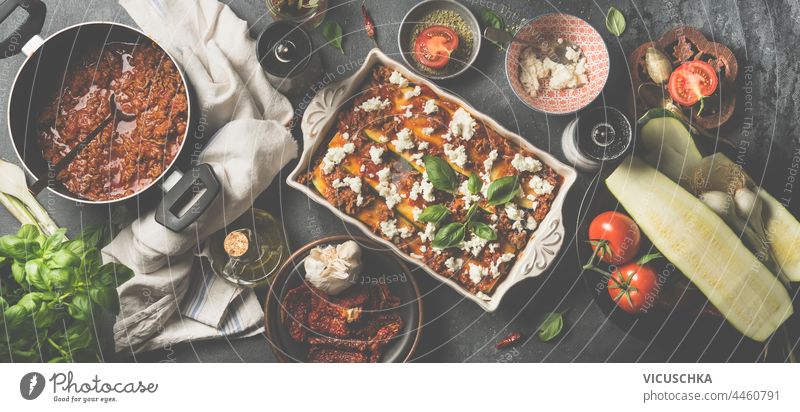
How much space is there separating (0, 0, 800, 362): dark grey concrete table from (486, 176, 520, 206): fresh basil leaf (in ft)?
0.48

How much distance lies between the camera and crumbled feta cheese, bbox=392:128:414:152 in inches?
37.4

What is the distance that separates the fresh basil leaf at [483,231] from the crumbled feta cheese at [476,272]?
58 millimetres

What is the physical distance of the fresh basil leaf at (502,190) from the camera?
94 cm

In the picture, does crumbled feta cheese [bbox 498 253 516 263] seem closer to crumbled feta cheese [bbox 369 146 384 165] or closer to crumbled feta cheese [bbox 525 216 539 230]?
crumbled feta cheese [bbox 525 216 539 230]

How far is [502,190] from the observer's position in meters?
0.94

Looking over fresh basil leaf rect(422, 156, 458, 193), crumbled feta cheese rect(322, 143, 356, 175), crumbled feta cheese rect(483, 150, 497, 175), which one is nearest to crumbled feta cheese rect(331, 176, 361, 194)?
crumbled feta cheese rect(322, 143, 356, 175)

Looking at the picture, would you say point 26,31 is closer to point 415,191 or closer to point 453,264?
point 415,191

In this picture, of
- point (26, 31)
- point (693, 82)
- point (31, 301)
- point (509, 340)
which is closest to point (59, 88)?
point (26, 31)

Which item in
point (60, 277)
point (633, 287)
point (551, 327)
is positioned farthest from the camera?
point (551, 327)

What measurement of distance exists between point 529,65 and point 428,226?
373 mm

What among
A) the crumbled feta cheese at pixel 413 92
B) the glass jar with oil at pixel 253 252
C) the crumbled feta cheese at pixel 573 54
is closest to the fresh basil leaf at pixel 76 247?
the glass jar with oil at pixel 253 252

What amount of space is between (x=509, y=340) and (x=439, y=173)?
0.36 metres
